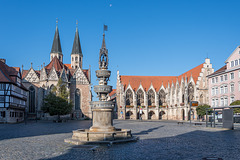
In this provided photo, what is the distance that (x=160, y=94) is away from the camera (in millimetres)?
78625

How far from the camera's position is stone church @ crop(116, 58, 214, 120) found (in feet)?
212

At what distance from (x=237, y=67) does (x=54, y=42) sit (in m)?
61.7

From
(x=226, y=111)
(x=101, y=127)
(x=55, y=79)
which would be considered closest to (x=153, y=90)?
(x=55, y=79)

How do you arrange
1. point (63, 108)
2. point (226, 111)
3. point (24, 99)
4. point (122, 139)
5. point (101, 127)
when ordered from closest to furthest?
point (122, 139) → point (101, 127) → point (226, 111) → point (63, 108) → point (24, 99)

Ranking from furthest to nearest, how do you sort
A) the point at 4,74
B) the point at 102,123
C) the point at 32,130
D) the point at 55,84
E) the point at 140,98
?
the point at 140,98 → the point at 55,84 → the point at 4,74 → the point at 32,130 → the point at 102,123

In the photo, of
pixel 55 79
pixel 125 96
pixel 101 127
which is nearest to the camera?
pixel 101 127

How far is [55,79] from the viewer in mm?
67688

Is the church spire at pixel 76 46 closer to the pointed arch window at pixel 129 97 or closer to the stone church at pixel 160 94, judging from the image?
the stone church at pixel 160 94

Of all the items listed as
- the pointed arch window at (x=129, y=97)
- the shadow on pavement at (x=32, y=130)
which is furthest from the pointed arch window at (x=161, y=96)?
the shadow on pavement at (x=32, y=130)

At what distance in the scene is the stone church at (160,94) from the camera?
64.8 m

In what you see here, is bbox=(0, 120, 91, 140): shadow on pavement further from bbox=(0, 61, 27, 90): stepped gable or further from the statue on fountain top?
bbox=(0, 61, 27, 90): stepped gable

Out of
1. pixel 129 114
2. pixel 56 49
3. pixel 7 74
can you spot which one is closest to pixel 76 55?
pixel 56 49

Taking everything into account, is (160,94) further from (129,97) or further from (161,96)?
(129,97)

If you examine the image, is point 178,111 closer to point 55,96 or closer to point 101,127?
point 55,96
